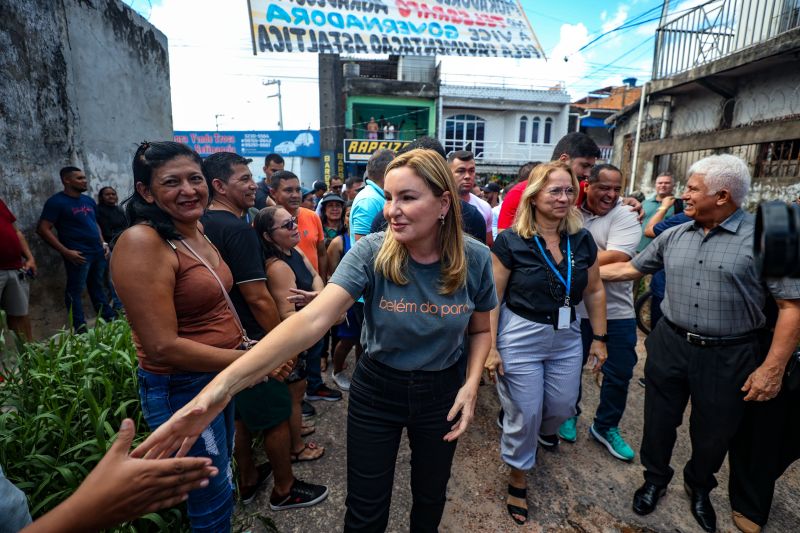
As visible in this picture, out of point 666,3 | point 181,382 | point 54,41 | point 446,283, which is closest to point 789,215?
point 446,283

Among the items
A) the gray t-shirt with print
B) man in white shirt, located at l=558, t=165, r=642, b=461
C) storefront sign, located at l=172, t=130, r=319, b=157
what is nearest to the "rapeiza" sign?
storefront sign, located at l=172, t=130, r=319, b=157

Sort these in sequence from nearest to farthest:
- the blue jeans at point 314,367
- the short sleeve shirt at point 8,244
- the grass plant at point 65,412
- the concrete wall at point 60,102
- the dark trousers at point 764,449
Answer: the grass plant at point 65,412, the dark trousers at point 764,449, the blue jeans at point 314,367, the short sleeve shirt at point 8,244, the concrete wall at point 60,102

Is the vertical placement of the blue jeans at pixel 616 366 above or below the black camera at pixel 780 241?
below

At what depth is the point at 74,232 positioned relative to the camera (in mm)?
4699

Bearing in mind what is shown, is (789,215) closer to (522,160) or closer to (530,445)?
(530,445)

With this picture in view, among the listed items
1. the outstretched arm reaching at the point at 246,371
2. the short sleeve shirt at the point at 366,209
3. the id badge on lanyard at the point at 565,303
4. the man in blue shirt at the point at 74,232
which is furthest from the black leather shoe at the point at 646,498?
the man in blue shirt at the point at 74,232

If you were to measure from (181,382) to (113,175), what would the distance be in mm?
5363

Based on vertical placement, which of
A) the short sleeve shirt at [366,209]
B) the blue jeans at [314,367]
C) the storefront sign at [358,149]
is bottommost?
the blue jeans at [314,367]

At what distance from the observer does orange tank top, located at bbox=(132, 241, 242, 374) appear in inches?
65.1

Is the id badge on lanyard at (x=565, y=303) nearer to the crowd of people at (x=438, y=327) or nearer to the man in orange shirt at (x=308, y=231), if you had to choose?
the crowd of people at (x=438, y=327)

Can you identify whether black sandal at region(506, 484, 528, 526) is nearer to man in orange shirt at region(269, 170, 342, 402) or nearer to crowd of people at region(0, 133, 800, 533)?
crowd of people at region(0, 133, 800, 533)

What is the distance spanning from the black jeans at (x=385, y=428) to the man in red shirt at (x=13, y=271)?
11.9ft

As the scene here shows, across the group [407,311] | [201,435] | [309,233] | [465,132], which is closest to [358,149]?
[465,132]

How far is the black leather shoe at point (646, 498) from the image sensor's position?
2508 millimetres
